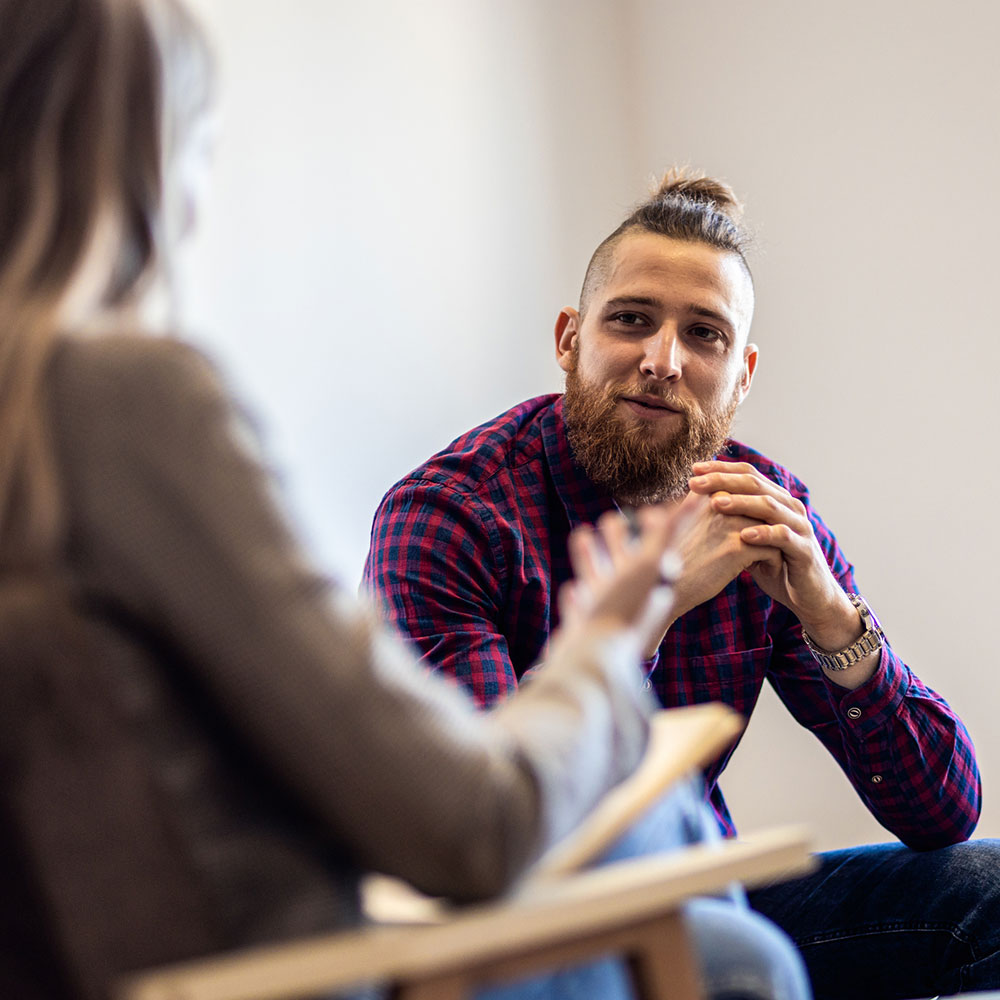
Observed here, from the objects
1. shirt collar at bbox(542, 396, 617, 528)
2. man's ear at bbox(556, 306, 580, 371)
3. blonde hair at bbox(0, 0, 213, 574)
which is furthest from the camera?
man's ear at bbox(556, 306, 580, 371)

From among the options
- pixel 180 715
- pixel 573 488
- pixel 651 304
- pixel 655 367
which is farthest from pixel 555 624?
pixel 180 715

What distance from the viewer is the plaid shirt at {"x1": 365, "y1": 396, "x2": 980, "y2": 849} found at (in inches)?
66.0

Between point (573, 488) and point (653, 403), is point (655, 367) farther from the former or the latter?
point (573, 488)

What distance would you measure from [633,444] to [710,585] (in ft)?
1.15

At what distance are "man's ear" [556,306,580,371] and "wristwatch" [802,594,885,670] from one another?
2.08ft

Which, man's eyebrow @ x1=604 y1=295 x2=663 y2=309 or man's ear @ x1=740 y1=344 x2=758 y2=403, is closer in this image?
man's eyebrow @ x1=604 y1=295 x2=663 y2=309

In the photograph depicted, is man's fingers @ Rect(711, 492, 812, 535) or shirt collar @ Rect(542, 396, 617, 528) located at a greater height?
shirt collar @ Rect(542, 396, 617, 528)

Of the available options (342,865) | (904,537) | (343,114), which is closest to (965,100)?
(904,537)

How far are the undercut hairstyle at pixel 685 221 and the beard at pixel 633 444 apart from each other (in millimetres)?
224

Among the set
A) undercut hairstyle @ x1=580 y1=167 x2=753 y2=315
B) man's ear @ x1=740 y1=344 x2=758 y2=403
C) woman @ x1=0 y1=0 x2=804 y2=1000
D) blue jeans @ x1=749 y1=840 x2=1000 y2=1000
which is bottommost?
blue jeans @ x1=749 y1=840 x2=1000 y2=1000

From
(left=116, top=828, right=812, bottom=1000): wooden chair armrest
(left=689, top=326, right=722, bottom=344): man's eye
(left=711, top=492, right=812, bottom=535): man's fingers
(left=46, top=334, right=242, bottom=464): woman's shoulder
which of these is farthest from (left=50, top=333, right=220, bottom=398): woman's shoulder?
(left=689, top=326, right=722, bottom=344): man's eye

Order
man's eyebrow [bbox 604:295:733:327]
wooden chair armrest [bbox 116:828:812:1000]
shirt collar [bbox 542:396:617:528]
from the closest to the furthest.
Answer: wooden chair armrest [bbox 116:828:812:1000] < shirt collar [bbox 542:396:617:528] < man's eyebrow [bbox 604:295:733:327]

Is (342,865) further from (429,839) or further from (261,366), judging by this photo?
(261,366)

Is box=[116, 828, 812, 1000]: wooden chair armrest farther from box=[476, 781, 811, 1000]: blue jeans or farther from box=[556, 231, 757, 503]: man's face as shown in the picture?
box=[556, 231, 757, 503]: man's face
